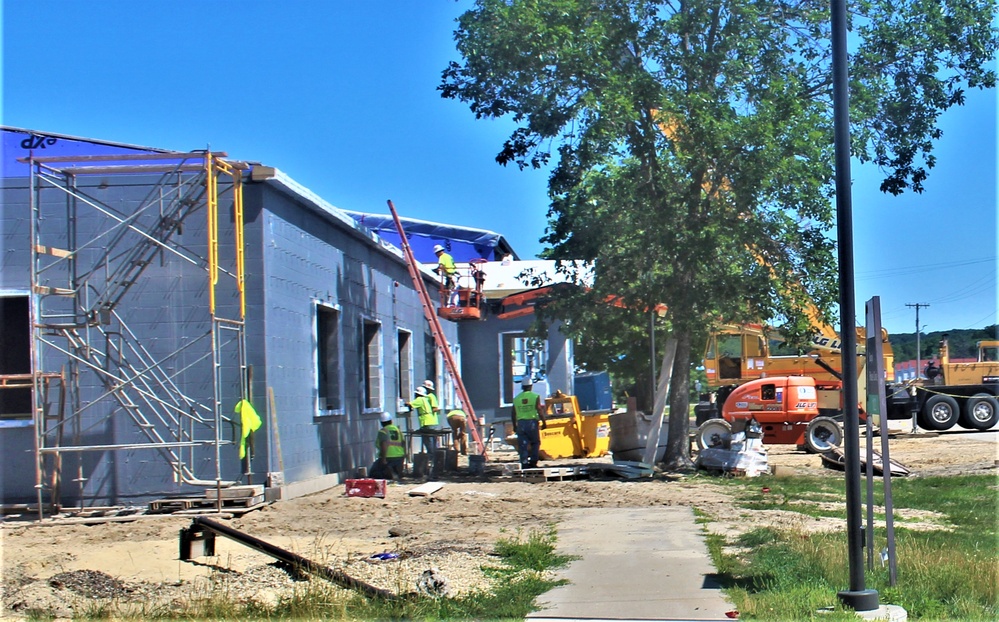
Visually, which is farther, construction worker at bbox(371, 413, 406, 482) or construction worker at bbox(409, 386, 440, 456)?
construction worker at bbox(409, 386, 440, 456)

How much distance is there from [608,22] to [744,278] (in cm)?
483

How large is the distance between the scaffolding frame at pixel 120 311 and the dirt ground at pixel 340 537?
1426 millimetres

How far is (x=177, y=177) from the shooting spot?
14703 mm

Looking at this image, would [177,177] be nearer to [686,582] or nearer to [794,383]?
[686,582]

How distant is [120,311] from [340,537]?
17.6ft

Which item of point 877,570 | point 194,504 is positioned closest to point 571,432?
point 194,504

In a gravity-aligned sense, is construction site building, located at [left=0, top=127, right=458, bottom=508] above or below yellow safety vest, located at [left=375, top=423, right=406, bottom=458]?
above

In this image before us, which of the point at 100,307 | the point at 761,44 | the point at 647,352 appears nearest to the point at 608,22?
the point at 761,44

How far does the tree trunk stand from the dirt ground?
1240 millimetres

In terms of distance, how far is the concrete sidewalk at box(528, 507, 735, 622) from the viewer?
7.46 m

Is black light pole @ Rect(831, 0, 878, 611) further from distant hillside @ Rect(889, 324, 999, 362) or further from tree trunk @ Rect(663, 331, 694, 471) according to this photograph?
distant hillside @ Rect(889, 324, 999, 362)

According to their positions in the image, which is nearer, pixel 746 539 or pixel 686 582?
pixel 686 582

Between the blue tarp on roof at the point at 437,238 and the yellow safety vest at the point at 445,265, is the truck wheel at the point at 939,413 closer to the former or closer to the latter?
the yellow safety vest at the point at 445,265

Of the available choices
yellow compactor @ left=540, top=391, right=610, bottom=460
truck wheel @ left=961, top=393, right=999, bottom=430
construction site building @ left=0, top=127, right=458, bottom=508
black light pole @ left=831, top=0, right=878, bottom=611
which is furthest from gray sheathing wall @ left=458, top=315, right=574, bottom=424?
black light pole @ left=831, top=0, right=878, bottom=611
